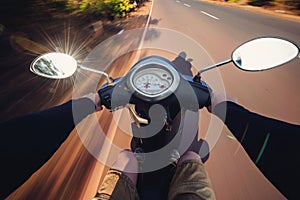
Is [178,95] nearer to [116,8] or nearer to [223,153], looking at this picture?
[223,153]

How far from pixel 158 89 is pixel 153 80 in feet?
0.25

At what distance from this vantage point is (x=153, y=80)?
43.9 inches

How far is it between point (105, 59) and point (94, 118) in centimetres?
220

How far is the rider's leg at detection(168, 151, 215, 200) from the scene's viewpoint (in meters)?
1.01

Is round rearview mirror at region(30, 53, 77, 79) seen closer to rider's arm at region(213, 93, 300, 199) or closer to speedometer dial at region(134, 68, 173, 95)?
speedometer dial at region(134, 68, 173, 95)

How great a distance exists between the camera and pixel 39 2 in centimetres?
405

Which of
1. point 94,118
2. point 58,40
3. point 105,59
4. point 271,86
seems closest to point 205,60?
point 271,86

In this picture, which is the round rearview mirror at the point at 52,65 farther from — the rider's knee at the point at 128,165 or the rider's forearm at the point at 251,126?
the rider's forearm at the point at 251,126

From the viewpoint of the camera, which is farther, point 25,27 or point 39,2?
point 39,2

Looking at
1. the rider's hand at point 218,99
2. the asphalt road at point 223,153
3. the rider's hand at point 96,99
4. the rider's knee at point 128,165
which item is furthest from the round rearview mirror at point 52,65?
the asphalt road at point 223,153

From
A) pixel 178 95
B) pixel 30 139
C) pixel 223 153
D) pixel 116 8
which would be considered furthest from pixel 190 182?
pixel 116 8

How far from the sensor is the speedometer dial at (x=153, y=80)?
1078mm

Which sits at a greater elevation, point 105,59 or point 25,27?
point 25,27

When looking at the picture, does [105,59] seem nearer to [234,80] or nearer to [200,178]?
[234,80]
